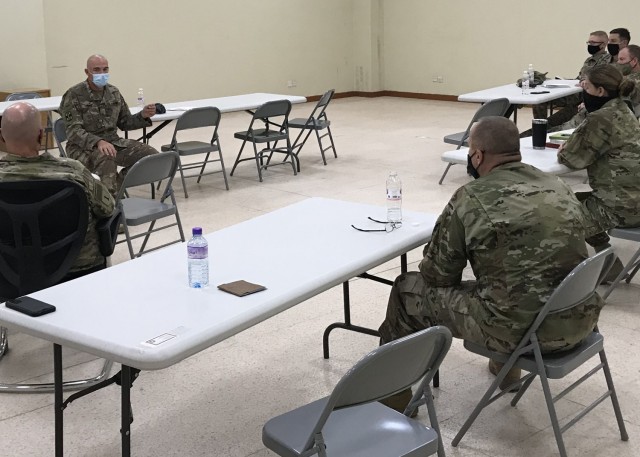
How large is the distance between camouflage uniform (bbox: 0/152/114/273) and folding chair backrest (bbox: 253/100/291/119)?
12.7ft

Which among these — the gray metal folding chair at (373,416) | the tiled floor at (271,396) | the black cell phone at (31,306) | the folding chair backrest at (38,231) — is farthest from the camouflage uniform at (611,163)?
the black cell phone at (31,306)

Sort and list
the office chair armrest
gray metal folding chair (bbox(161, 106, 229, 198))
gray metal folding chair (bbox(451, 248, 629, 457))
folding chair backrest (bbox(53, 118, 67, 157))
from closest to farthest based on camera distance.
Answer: gray metal folding chair (bbox(451, 248, 629, 457)), the office chair armrest, folding chair backrest (bbox(53, 118, 67, 157)), gray metal folding chair (bbox(161, 106, 229, 198))

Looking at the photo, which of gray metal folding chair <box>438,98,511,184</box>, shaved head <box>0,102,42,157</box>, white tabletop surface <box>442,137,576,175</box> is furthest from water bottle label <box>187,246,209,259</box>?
gray metal folding chair <box>438,98,511,184</box>

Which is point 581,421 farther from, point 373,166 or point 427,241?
point 373,166

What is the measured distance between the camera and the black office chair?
334 centimetres

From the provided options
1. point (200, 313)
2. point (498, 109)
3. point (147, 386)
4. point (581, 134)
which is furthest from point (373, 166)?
point (200, 313)

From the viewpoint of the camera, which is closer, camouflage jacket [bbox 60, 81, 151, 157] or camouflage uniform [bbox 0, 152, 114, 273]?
camouflage uniform [bbox 0, 152, 114, 273]

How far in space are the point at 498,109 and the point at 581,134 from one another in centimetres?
296

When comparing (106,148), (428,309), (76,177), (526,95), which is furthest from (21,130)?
(526,95)

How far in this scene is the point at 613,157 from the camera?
4328mm

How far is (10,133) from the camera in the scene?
3.58 meters

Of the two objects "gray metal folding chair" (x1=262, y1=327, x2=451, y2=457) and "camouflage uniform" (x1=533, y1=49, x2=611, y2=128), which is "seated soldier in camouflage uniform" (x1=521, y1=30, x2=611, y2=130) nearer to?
"camouflage uniform" (x1=533, y1=49, x2=611, y2=128)

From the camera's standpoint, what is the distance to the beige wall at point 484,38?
37.6 ft

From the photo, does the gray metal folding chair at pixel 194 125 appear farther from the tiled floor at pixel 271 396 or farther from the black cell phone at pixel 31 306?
the black cell phone at pixel 31 306
